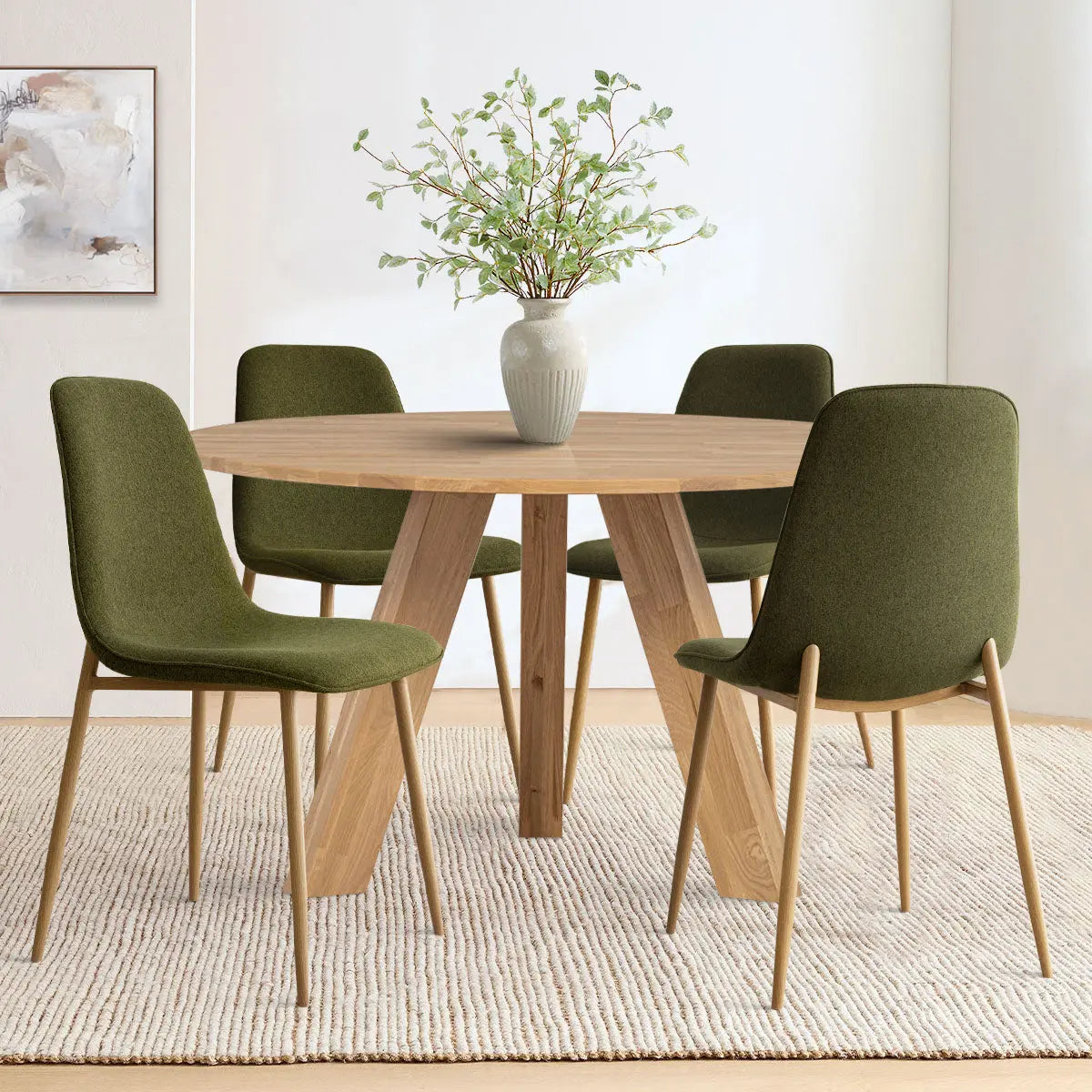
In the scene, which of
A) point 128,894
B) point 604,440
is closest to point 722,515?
point 604,440

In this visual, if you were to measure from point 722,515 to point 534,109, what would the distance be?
1468 mm

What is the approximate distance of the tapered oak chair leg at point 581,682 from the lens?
318 cm

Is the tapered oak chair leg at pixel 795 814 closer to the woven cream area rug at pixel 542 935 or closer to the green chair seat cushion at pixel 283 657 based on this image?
the woven cream area rug at pixel 542 935

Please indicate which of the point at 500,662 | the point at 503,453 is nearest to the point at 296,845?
the point at 503,453

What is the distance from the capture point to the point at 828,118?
420 centimetres

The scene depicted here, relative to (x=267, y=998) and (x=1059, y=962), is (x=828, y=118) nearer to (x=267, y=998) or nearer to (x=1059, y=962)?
(x=1059, y=962)

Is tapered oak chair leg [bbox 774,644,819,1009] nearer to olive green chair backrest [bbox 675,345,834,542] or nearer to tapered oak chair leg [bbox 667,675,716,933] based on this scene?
tapered oak chair leg [bbox 667,675,716,933]

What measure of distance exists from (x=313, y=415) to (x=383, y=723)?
120cm

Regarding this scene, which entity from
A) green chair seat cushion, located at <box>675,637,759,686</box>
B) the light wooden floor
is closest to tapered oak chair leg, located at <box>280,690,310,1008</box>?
the light wooden floor

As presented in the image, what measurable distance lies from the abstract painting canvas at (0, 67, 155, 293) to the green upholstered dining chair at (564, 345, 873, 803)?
5.07 ft

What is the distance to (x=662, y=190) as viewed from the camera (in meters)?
A: 4.18

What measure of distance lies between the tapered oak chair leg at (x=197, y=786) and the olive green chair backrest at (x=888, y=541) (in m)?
0.99

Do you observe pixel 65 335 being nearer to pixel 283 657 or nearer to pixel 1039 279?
pixel 283 657

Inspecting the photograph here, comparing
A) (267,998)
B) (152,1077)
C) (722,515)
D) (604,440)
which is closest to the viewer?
(152,1077)
